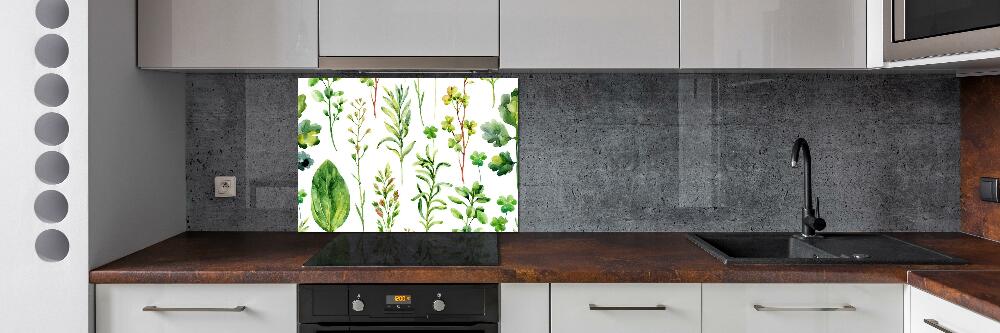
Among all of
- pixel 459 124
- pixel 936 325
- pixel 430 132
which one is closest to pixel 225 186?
pixel 430 132

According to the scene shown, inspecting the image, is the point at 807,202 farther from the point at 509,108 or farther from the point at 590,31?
the point at 509,108

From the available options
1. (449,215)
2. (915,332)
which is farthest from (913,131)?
(449,215)

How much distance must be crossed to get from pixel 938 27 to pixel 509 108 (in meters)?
1.26

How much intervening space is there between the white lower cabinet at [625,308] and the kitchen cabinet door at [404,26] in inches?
30.3

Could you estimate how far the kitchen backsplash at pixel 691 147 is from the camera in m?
2.50

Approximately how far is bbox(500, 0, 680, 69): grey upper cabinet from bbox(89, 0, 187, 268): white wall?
1.06m

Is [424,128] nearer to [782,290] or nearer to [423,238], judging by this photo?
[423,238]

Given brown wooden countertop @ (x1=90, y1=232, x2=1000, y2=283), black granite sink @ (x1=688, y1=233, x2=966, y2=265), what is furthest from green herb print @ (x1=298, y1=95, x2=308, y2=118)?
black granite sink @ (x1=688, y1=233, x2=966, y2=265)

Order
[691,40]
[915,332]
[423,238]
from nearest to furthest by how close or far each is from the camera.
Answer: [915,332]
[691,40]
[423,238]

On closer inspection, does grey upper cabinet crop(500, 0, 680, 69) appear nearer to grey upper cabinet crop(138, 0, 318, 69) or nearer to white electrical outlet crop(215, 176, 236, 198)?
grey upper cabinet crop(138, 0, 318, 69)

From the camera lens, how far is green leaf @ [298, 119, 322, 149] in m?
2.52

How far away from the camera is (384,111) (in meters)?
2.52

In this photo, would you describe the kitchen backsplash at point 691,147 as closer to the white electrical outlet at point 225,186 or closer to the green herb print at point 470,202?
the white electrical outlet at point 225,186
